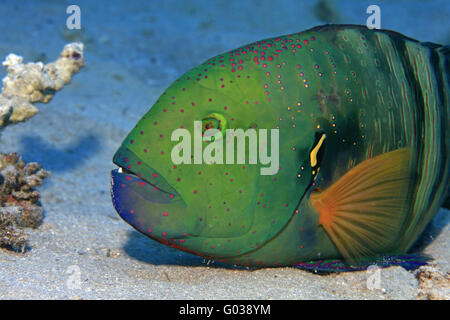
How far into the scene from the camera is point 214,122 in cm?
242

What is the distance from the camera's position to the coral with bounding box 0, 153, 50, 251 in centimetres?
346

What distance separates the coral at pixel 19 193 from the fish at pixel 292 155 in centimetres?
150

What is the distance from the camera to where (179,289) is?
2578 mm

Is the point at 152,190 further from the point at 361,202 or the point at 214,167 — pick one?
the point at 361,202

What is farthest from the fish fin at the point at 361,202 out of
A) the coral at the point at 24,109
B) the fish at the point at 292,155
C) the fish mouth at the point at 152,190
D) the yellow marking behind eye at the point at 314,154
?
the coral at the point at 24,109

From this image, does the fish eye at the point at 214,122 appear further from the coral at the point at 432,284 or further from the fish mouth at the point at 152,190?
the coral at the point at 432,284

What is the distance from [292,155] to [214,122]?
54 centimetres

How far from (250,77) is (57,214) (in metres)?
2.52

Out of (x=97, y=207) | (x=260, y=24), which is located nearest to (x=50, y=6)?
(x=260, y=24)

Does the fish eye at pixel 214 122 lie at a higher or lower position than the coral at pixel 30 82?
lower

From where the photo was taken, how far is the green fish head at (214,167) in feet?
7.80

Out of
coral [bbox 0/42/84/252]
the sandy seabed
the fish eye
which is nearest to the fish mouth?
the fish eye

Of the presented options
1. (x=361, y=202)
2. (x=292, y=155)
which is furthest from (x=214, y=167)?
(x=361, y=202)

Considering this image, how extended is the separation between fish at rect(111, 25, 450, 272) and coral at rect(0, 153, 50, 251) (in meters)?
1.50
